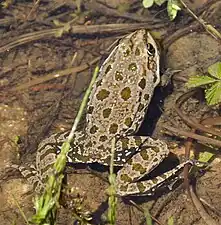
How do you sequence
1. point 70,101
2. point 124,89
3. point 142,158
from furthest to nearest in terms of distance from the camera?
1. point 70,101
2. point 124,89
3. point 142,158

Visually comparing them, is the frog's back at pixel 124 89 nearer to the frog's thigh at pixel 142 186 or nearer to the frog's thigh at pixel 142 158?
the frog's thigh at pixel 142 158

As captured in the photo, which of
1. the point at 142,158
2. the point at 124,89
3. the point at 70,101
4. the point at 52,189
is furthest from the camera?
the point at 70,101

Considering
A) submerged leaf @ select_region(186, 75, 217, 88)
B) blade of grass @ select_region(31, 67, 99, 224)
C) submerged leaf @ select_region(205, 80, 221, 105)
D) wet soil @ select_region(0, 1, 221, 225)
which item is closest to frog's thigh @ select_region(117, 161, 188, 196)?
wet soil @ select_region(0, 1, 221, 225)

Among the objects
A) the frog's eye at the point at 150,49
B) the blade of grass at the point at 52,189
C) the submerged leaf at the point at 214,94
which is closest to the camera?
the blade of grass at the point at 52,189

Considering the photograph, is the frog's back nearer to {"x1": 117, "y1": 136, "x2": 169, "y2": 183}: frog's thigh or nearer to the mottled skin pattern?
the mottled skin pattern

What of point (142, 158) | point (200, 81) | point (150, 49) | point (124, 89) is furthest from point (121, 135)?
point (150, 49)

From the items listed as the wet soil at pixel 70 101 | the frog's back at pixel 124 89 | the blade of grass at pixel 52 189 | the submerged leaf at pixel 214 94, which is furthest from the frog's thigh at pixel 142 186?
the blade of grass at pixel 52 189

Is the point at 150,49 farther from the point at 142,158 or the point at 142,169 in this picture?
the point at 142,169
